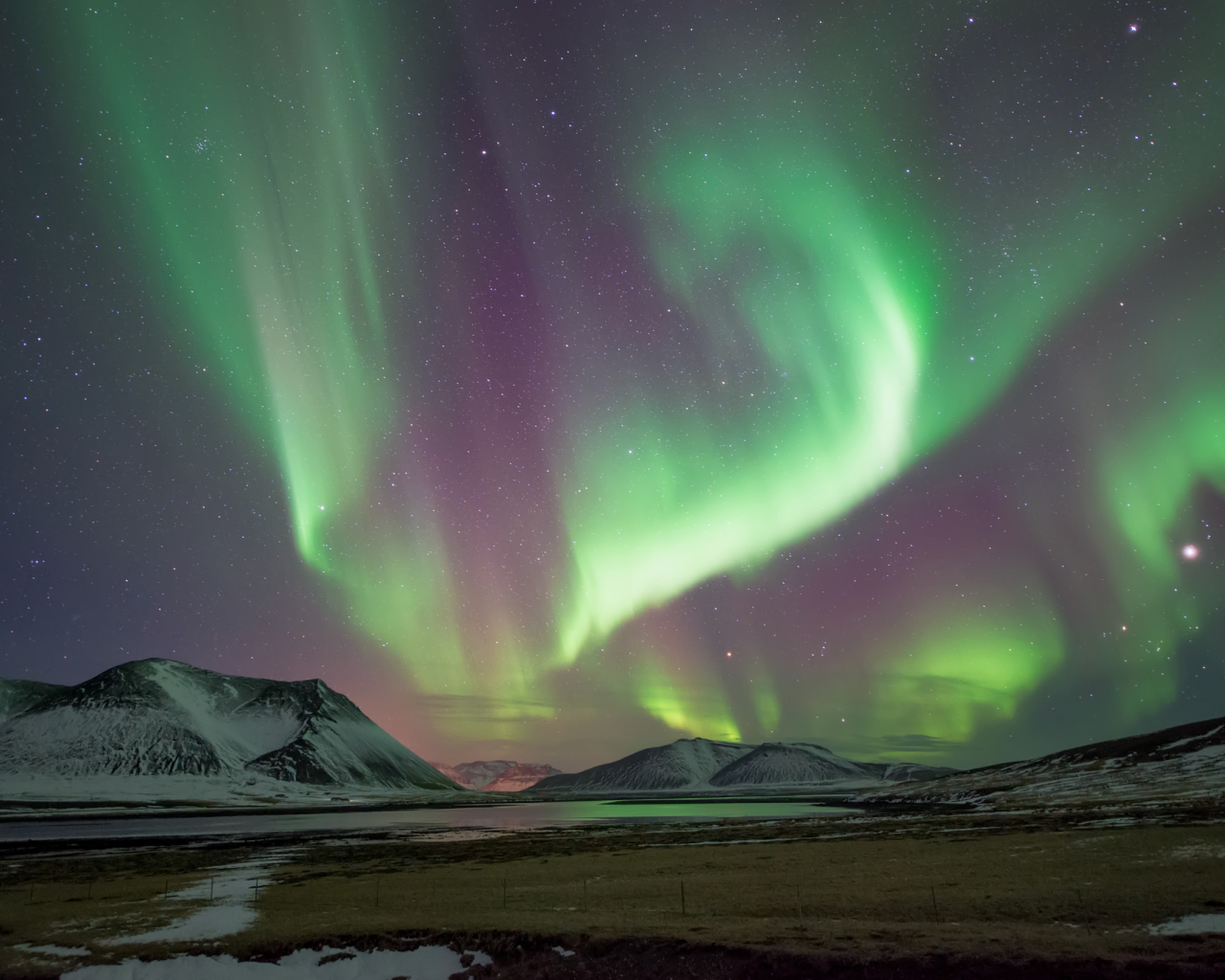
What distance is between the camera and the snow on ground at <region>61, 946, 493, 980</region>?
1027 inches

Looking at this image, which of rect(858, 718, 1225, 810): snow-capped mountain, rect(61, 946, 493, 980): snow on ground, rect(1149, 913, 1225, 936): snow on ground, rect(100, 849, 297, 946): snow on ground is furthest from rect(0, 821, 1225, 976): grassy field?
rect(858, 718, 1225, 810): snow-capped mountain

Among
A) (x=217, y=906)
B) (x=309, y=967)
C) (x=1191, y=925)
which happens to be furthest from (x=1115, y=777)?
(x=309, y=967)

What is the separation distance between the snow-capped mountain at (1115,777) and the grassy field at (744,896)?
47226mm

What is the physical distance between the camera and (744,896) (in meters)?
37.3

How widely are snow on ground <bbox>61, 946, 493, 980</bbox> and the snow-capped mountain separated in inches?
3377

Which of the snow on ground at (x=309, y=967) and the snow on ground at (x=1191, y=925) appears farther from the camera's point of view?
the snow on ground at (x=309, y=967)

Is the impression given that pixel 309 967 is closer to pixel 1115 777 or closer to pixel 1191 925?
A: pixel 1191 925

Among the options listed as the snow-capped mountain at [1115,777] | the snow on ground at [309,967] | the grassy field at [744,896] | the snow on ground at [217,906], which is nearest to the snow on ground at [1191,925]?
the grassy field at [744,896]

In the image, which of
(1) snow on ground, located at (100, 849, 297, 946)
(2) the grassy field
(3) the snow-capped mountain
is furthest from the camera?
(3) the snow-capped mountain

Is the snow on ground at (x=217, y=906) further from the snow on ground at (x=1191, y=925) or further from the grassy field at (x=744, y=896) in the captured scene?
the snow on ground at (x=1191, y=925)

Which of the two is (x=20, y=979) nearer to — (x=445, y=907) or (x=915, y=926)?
(x=445, y=907)

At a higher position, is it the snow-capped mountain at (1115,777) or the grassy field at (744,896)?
the grassy field at (744,896)

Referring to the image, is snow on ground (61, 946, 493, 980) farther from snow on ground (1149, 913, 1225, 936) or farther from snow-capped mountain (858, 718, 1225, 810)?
snow-capped mountain (858, 718, 1225, 810)

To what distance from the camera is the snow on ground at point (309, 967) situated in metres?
26.1
